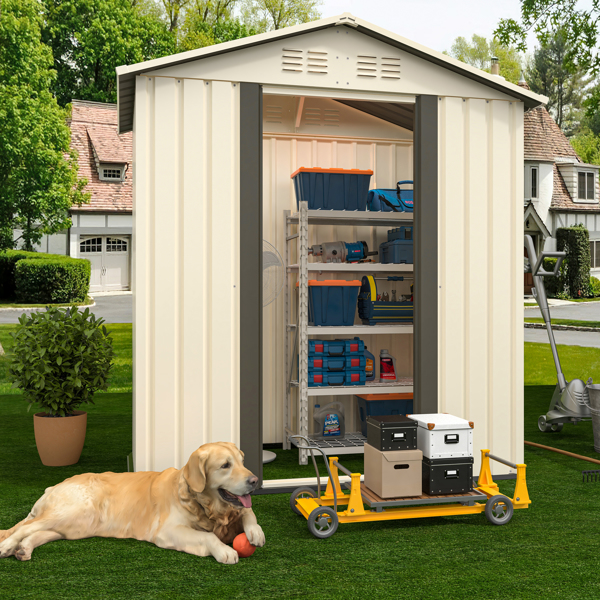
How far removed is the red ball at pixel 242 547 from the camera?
323 centimetres

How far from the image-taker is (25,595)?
275 centimetres

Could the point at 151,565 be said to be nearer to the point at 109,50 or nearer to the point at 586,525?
the point at 586,525

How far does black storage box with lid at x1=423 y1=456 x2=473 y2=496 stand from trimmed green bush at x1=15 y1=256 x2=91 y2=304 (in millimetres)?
11977

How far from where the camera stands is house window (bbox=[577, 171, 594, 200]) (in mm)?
22062

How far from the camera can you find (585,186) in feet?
72.8

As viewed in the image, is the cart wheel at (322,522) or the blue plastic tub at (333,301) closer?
the cart wheel at (322,522)

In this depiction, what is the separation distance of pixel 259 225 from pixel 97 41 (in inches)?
794

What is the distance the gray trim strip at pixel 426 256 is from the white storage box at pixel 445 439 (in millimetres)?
779

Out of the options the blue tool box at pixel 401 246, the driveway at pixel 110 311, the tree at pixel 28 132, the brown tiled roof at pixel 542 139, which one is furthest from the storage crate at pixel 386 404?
the brown tiled roof at pixel 542 139

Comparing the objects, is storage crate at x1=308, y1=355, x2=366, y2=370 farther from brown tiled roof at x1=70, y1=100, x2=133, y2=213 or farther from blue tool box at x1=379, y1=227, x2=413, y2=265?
brown tiled roof at x1=70, y1=100, x2=133, y2=213

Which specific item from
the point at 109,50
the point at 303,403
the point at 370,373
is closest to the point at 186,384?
the point at 303,403

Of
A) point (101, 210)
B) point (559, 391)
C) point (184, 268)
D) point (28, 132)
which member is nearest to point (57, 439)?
point (184, 268)

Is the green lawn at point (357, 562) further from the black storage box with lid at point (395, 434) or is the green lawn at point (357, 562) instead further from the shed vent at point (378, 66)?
the shed vent at point (378, 66)

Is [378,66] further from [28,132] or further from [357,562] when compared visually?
[28,132]
